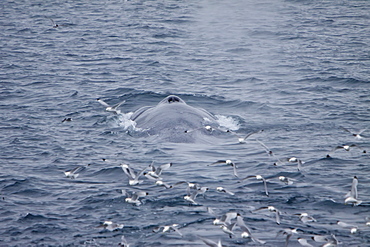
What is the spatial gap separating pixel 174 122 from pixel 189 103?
619 centimetres

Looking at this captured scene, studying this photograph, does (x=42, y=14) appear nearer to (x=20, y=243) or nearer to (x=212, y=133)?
(x=212, y=133)

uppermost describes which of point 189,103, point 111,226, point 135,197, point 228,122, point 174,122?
point 111,226

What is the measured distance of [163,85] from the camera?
30.7 meters

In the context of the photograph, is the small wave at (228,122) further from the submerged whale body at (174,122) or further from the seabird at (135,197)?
the seabird at (135,197)

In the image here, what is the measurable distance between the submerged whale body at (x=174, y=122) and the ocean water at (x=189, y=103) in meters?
0.53

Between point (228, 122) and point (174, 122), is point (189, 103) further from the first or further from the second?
point (174, 122)

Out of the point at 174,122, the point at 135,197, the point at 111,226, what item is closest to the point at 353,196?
the point at 135,197

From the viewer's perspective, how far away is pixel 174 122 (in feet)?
68.9

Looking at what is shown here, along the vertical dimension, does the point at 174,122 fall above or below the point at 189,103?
above

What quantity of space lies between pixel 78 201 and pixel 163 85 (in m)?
15.9

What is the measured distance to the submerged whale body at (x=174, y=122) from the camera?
20438 millimetres

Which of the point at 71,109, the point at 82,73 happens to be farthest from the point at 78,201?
the point at 82,73

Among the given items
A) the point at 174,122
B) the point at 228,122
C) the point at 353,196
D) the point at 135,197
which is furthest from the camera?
the point at 228,122

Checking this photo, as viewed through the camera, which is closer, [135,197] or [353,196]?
[353,196]
